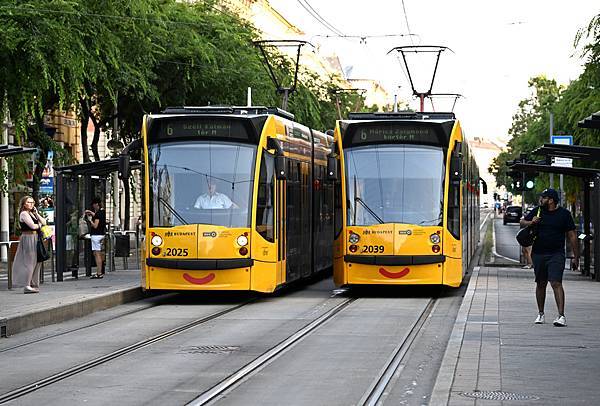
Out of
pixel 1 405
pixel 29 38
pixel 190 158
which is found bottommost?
pixel 1 405

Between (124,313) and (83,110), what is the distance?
18.3 m

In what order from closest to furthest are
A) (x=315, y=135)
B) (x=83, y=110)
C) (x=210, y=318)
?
(x=210, y=318), (x=315, y=135), (x=83, y=110)

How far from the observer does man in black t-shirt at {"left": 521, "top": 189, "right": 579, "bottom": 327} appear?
1742 cm

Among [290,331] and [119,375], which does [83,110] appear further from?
[119,375]

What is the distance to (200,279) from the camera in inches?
884

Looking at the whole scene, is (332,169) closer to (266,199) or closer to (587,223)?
(266,199)

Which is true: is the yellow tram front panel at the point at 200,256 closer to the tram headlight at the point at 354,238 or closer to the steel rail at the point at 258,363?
the steel rail at the point at 258,363

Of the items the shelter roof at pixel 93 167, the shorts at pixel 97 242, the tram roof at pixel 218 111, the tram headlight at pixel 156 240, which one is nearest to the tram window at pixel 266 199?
the tram roof at pixel 218 111

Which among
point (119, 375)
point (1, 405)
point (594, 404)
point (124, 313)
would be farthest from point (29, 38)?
point (594, 404)

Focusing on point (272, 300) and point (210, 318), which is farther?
point (272, 300)

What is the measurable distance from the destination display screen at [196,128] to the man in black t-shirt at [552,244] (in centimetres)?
650

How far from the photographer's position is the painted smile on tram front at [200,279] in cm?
2245

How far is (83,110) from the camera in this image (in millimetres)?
38938

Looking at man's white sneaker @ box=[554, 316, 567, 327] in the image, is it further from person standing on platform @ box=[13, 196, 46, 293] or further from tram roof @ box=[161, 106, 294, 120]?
person standing on platform @ box=[13, 196, 46, 293]
